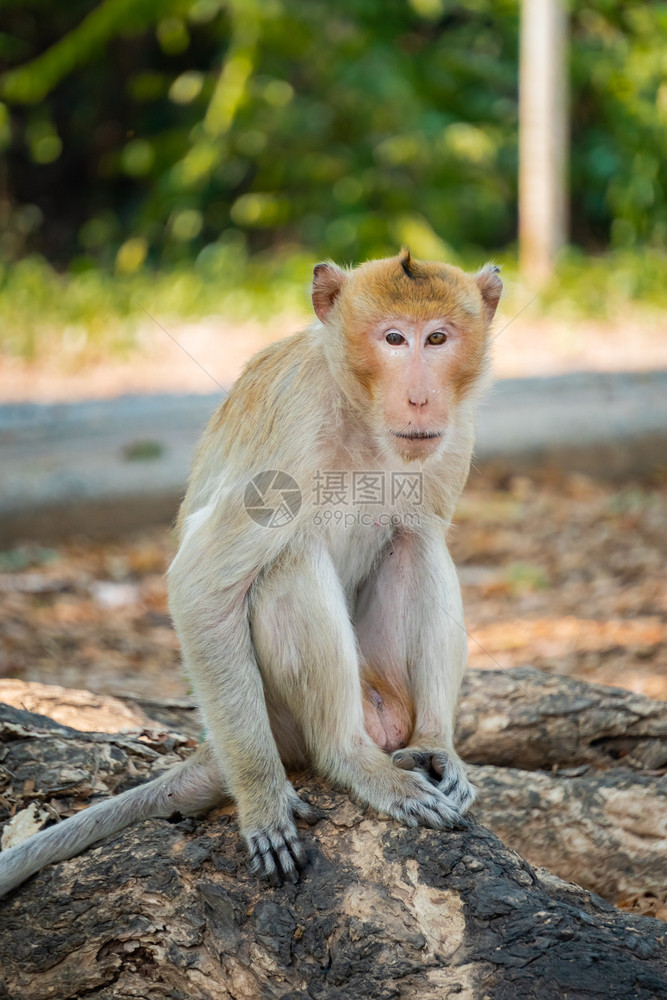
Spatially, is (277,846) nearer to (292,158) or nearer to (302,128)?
(302,128)

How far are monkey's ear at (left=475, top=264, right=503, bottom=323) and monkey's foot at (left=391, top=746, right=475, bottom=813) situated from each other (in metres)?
1.44

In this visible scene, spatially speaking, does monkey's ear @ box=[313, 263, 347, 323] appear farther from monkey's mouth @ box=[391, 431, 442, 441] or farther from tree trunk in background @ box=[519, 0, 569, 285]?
tree trunk in background @ box=[519, 0, 569, 285]

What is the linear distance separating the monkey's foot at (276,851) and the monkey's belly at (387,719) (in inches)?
20.5

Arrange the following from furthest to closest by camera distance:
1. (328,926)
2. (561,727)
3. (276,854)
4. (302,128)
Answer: (302,128)
(561,727)
(276,854)
(328,926)

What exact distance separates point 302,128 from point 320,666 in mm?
10670

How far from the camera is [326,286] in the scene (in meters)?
3.55

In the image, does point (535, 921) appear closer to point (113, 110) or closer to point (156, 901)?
point (156, 901)

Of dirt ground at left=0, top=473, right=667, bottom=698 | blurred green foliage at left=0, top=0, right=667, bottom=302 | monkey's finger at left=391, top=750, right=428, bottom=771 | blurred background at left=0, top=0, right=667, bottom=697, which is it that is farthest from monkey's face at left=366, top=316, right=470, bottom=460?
blurred green foliage at left=0, top=0, right=667, bottom=302

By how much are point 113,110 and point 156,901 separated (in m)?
13.7

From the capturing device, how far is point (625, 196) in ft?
40.3

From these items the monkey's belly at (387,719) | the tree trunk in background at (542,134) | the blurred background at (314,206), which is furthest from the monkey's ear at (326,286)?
the tree trunk in background at (542,134)

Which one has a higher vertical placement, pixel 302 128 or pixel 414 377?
pixel 302 128

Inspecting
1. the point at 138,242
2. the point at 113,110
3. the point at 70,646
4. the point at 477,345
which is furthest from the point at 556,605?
the point at 113,110

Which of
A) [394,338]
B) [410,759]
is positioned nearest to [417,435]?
[394,338]
